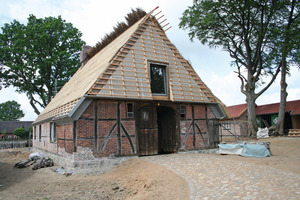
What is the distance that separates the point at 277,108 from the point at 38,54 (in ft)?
100

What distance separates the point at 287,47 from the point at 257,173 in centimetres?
1817

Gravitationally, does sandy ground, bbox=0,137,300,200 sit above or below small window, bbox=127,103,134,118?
below

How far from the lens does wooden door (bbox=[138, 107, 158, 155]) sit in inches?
447

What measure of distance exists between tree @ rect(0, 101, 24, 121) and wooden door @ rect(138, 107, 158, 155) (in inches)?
2717

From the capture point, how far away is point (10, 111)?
69812 millimetres

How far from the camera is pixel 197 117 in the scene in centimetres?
1302

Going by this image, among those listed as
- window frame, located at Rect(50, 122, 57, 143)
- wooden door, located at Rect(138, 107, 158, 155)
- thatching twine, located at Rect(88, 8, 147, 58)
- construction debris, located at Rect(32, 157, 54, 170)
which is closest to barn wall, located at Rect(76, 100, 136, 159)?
wooden door, located at Rect(138, 107, 158, 155)

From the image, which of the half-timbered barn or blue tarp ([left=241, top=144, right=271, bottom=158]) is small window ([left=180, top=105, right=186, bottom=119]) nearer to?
the half-timbered barn

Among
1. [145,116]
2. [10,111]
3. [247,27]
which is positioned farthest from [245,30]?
[10,111]

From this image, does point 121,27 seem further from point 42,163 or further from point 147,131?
point 42,163

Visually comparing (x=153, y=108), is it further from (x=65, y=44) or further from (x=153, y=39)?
(x=65, y=44)

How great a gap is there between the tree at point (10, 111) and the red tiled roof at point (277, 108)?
65.8 m

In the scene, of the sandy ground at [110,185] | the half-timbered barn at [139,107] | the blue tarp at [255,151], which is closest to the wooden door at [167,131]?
the half-timbered barn at [139,107]

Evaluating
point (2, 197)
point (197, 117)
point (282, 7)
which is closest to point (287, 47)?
point (282, 7)
